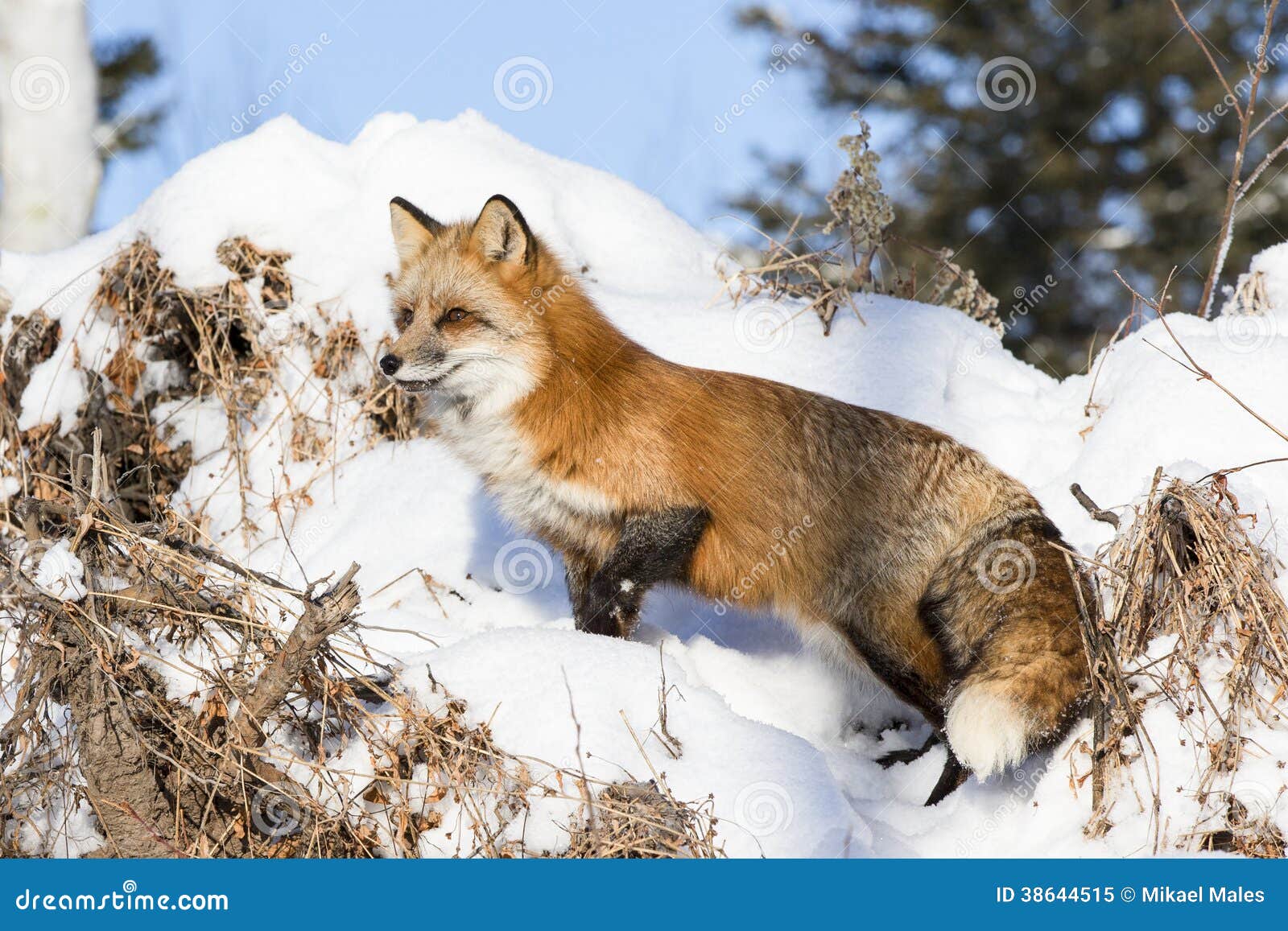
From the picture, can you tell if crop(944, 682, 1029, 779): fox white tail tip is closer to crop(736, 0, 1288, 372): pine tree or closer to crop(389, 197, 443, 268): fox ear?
crop(389, 197, 443, 268): fox ear

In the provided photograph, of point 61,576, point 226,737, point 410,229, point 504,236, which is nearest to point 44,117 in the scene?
point 410,229

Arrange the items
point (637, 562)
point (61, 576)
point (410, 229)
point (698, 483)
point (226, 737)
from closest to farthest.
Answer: point (61, 576), point (226, 737), point (637, 562), point (698, 483), point (410, 229)

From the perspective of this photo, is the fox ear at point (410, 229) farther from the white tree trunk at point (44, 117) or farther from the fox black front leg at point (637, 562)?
the white tree trunk at point (44, 117)

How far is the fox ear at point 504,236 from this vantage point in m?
4.48

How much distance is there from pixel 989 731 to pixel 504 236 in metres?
2.65

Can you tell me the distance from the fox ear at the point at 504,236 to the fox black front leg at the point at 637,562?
1182 mm

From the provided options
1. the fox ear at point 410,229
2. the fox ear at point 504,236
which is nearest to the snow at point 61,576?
the fox ear at point 504,236

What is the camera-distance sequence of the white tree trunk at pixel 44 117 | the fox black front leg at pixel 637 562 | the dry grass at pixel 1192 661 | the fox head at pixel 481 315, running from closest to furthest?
the dry grass at pixel 1192 661 < the fox black front leg at pixel 637 562 < the fox head at pixel 481 315 < the white tree trunk at pixel 44 117

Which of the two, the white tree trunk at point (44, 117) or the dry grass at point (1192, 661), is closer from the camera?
the dry grass at point (1192, 661)

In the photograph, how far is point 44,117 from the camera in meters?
11.9

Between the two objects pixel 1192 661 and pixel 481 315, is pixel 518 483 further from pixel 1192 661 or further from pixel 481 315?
pixel 1192 661

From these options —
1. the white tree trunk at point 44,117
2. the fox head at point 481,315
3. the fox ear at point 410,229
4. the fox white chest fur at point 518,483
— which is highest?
the white tree trunk at point 44,117

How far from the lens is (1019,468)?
18.2ft

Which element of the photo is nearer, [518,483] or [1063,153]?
[518,483]
